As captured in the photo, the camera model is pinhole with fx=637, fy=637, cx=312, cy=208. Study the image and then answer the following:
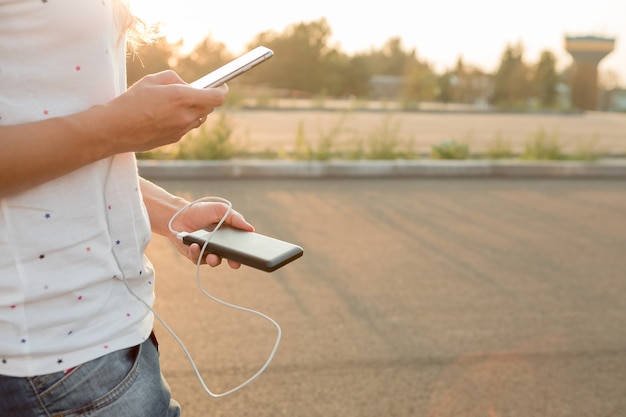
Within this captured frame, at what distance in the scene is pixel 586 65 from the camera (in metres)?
39.8

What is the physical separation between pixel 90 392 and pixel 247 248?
→ 1.22 feet

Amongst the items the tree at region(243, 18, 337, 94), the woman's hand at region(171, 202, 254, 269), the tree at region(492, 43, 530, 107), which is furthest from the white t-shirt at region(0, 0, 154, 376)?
the tree at region(243, 18, 337, 94)

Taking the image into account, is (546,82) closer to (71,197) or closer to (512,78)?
(512,78)

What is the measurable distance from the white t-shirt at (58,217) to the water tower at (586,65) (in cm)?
4114

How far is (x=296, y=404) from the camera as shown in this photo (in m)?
2.84

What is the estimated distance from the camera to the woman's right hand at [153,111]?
93cm

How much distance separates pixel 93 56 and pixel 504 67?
46649 mm

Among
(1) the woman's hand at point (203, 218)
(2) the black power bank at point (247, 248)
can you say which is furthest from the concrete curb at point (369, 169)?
(2) the black power bank at point (247, 248)

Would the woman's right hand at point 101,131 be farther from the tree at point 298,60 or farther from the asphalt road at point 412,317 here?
the tree at point 298,60

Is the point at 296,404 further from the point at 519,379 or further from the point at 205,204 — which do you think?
the point at 205,204

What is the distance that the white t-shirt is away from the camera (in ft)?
2.95

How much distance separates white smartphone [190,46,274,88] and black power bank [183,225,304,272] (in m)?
0.30

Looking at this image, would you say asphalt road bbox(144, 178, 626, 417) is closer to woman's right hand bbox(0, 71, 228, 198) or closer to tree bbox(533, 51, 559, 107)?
woman's right hand bbox(0, 71, 228, 198)

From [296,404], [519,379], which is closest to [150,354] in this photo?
[296,404]
